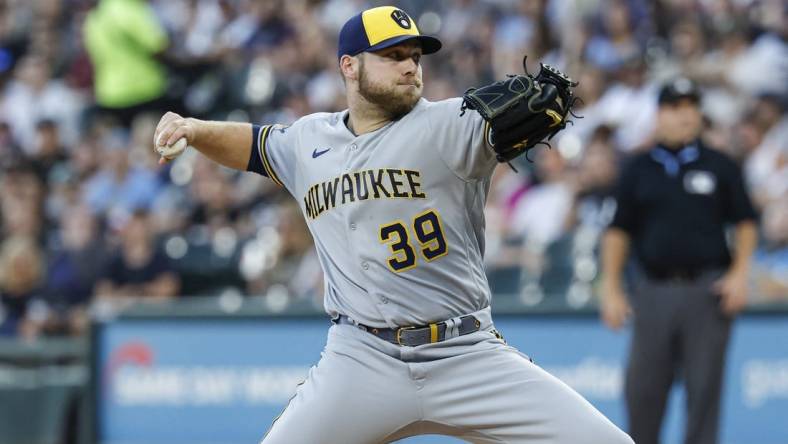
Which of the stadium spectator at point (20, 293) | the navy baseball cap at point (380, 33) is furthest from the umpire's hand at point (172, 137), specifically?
the stadium spectator at point (20, 293)

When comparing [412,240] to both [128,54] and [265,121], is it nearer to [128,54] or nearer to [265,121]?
[265,121]

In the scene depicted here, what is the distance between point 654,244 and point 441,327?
9.15 ft

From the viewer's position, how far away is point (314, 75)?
13688 millimetres

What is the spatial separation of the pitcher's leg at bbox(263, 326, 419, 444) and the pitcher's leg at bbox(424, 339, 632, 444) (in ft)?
0.36

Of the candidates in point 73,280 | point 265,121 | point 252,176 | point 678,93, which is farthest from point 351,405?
point 265,121

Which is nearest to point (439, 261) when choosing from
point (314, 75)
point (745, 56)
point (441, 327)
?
point (441, 327)

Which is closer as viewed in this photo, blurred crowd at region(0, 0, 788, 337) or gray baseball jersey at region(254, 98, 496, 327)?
gray baseball jersey at region(254, 98, 496, 327)

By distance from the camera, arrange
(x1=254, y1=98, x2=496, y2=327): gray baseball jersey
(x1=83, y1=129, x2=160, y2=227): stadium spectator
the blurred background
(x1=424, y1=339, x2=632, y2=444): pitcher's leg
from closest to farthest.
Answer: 1. (x1=424, y1=339, x2=632, y2=444): pitcher's leg
2. (x1=254, y1=98, x2=496, y2=327): gray baseball jersey
3. the blurred background
4. (x1=83, y1=129, x2=160, y2=227): stadium spectator

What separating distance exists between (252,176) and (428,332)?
805cm

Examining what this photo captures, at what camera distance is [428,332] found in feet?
15.5

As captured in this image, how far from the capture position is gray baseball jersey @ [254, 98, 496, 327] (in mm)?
4688

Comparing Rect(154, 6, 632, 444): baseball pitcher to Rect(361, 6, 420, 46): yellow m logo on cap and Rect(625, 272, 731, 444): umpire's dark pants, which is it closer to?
Rect(361, 6, 420, 46): yellow m logo on cap

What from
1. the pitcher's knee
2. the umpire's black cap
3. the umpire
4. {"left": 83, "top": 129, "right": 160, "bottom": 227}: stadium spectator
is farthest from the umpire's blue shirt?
{"left": 83, "top": 129, "right": 160, "bottom": 227}: stadium spectator

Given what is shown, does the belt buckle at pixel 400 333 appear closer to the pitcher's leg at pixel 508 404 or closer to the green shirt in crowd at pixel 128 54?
the pitcher's leg at pixel 508 404
